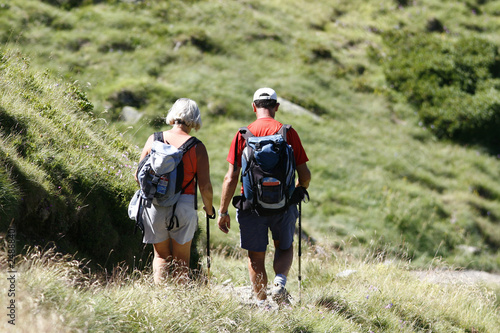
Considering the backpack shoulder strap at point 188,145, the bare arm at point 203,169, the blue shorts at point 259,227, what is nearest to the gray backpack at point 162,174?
the backpack shoulder strap at point 188,145

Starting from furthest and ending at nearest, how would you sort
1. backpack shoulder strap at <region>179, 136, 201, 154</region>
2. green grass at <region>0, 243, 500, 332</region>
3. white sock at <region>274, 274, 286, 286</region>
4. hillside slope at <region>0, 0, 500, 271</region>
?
hillside slope at <region>0, 0, 500, 271</region> < white sock at <region>274, 274, 286, 286</region> < backpack shoulder strap at <region>179, 136, 201, 154</region> < green grass at <region>0, 243, 500, 332</region>

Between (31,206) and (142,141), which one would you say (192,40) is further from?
(31,206)

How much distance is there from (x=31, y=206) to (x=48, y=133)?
52.5 inches

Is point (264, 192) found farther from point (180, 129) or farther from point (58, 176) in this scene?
point (58, 176)

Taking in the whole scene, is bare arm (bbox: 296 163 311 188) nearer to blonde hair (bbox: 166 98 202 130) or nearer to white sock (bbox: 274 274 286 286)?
white sock (bbox: 274 274 286 286)

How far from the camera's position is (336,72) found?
17.7 meters

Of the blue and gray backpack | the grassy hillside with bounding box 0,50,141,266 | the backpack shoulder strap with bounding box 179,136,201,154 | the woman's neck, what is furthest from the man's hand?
the grassy hillside with bounding box 0,50,141,266

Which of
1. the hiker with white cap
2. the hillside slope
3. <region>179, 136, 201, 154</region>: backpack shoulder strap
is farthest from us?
the hillside slope

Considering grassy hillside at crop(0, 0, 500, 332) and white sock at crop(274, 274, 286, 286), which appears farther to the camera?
white sock at crop(274, 274, 286, 286)

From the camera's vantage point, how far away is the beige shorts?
4566 millimetres

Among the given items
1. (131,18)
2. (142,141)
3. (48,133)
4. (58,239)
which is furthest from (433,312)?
(131,18)

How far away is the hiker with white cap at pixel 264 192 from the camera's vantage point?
4641 mm

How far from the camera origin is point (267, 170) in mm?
4637

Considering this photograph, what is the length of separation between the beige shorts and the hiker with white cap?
0.44 meters
